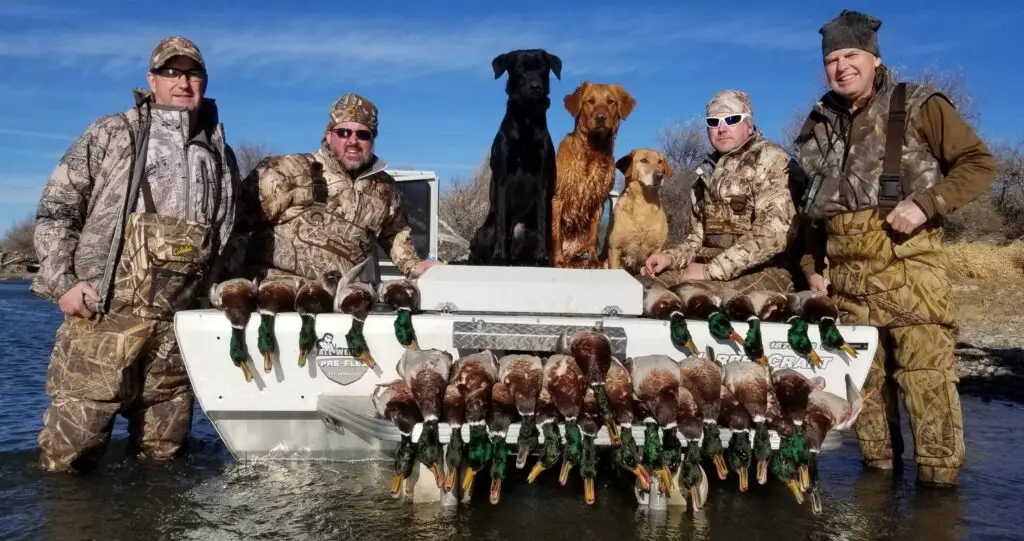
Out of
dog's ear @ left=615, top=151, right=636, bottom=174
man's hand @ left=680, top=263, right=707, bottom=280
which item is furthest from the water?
dog's ear @ left=615, top=151, right=636, bottom=174

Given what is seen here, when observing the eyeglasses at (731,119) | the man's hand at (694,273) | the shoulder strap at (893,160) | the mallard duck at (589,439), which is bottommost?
the mallard duck at (589,439)

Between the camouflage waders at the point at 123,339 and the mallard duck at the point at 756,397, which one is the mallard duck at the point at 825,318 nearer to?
the mallard duck at the point at 756,397

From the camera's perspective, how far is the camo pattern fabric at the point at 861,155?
4293 millimetres

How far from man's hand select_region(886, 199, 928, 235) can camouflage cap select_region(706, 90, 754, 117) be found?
130cm

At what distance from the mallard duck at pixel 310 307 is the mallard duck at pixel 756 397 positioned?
1.87 meters

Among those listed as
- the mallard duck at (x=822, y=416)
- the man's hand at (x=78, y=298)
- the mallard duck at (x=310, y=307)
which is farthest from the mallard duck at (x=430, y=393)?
the man's hand at (x=78, y=298)

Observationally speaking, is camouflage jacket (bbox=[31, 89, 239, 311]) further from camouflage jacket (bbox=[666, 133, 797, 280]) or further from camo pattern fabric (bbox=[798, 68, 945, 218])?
camo pattern fabric (bbox=[798, 68, 945, 218])

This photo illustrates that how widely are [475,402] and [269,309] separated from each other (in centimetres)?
109

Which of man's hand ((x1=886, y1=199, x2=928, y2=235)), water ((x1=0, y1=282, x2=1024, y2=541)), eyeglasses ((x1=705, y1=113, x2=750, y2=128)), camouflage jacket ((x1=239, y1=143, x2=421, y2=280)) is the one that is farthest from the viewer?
eyeglasses ((x1=705, y1=113, x2=750, y2=128))

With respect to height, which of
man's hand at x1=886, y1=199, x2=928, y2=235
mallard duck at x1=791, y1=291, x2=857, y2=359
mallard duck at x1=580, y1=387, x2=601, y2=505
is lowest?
mallard duck at x1=580, y1=387, x2=601, y2=505

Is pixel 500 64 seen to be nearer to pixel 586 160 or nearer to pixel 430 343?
pixel 586 160

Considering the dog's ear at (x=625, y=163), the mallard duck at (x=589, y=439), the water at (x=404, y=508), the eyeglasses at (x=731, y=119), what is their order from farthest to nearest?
the dog's ear at (x=625, y=163)
the eyeglasses at (x=731, y=119)
the water at (x=404, y=508)
the mallard duck at (x=589, y=439)

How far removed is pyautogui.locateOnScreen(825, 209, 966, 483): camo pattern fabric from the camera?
426 centimetres


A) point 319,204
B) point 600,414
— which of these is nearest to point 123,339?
point 319,204
